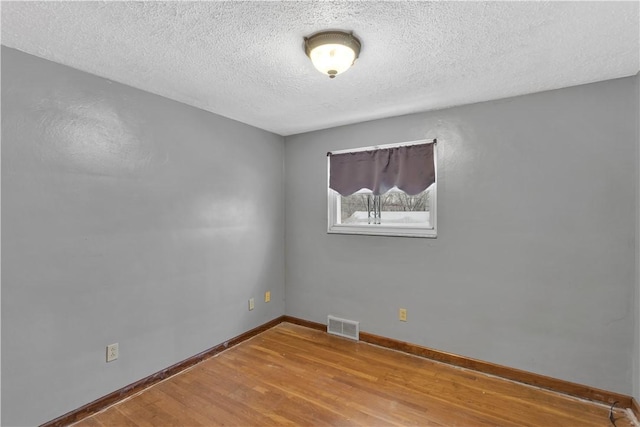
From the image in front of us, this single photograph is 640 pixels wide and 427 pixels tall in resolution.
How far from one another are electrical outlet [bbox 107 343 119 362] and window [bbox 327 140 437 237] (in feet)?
7.26

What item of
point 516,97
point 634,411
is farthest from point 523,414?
point 516,97

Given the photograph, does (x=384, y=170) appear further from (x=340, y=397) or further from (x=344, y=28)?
(x=340, y=397)

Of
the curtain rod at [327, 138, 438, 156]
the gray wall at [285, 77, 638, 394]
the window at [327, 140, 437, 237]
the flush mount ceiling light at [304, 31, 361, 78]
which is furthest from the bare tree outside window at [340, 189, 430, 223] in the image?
the flush mount ceiling light at [304, 31, 361, 78]

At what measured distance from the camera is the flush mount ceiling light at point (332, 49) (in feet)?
5.27

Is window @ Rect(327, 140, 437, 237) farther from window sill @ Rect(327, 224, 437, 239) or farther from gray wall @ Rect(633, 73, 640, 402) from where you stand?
gray wall @ Rect(633, 73, 640, 402)

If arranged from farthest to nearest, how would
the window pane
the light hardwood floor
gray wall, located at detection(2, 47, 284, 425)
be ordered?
the window pane → the light hardwood floor → gray wall, located at detection(2, 47, 284, 425)

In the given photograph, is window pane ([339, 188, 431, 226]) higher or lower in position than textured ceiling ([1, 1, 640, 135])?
lower

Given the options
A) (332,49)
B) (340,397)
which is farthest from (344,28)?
(340,397)

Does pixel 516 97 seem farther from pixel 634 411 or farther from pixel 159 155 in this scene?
pixel 159 155

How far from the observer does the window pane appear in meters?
3.04

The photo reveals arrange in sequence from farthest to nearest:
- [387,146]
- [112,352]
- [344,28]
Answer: [387,146]
[112,352]
[344,28]

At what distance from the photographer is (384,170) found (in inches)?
124

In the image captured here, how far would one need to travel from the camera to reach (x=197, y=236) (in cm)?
280

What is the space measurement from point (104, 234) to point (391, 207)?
2.58 m
